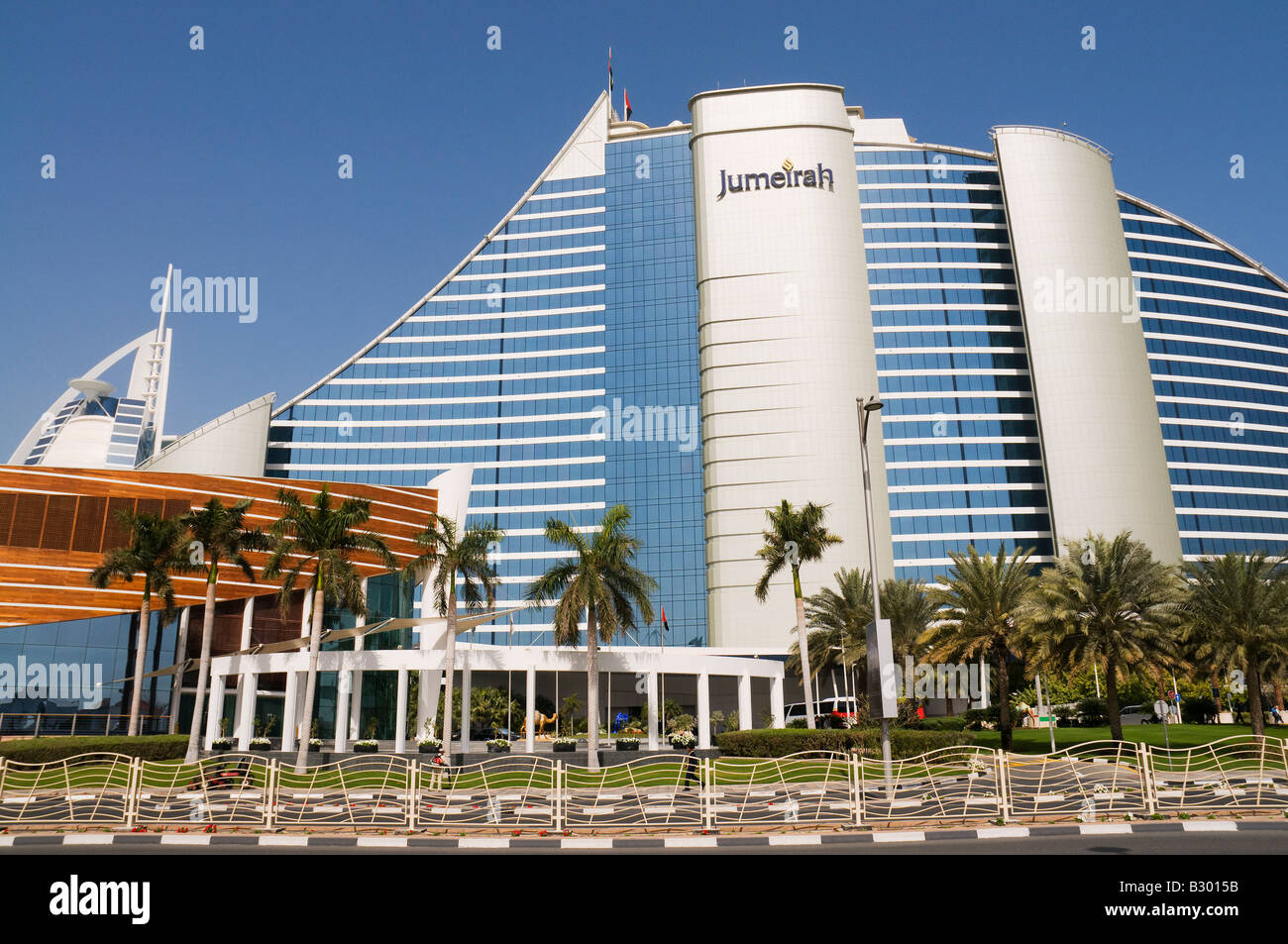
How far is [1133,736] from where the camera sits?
1875 inches

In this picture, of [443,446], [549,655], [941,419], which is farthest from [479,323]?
[549,655]

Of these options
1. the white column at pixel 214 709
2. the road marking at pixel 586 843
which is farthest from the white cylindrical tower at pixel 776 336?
the road marking at pixel 586 843

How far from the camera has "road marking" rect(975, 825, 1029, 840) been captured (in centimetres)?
1692

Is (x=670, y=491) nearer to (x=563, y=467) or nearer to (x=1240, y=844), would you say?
(x=563, y=467)

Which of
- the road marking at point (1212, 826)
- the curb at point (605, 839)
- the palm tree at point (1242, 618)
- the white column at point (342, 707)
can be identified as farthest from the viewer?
the white column at point (342, 707)

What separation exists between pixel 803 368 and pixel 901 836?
73850mm

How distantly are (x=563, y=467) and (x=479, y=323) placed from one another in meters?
23.6

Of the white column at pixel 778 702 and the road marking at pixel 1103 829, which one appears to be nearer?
the road marking at pixel 1103 829

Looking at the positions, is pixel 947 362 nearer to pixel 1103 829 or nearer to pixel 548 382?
pixel 548 382

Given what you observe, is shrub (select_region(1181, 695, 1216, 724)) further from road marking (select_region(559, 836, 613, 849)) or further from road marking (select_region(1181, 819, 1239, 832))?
road marking (select_region(559, 836, 613, 849))

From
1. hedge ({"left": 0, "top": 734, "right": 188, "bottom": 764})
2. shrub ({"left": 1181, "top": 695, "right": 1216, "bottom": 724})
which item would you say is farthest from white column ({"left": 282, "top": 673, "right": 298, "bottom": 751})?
shrub ({"left": 1181, "top": 695, "right": 1216, "bottom": 724})

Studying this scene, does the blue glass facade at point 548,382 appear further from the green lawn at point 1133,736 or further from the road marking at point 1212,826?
the road marking at point 1212,826

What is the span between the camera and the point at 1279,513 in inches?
4075

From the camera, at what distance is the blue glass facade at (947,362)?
9262cm
